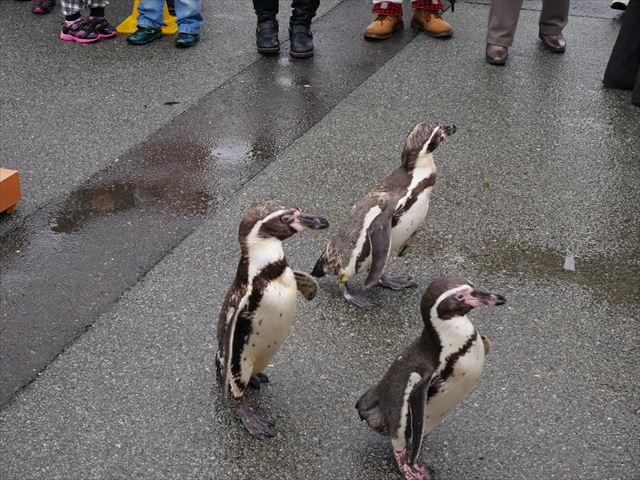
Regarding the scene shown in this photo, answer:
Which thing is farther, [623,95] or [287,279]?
[623,95]

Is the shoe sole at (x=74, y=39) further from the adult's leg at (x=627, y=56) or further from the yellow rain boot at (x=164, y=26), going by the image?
the adult's leg at (x=627, y=56)

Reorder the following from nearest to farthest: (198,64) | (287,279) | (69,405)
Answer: (287,279), (69,405), (198,64)

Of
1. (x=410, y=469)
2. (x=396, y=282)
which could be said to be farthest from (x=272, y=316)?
(x=396, y=282)

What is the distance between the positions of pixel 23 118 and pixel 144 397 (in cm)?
294

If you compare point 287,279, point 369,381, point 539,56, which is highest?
point 287,279

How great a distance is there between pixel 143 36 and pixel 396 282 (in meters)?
3.61

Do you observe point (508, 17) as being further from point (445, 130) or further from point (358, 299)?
point (358, 299)

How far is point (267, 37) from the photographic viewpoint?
6.50m

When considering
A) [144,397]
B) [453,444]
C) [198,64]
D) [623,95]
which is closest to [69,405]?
[144,397]

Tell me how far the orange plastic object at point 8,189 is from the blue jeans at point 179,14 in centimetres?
259

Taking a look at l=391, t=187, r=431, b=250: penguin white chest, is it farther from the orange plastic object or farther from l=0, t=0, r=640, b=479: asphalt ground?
the orange plastic object

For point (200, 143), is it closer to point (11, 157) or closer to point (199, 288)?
point (11, 157)

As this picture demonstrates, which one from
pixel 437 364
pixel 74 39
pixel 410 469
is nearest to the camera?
pixel 437 364

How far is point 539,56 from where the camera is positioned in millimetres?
6621
